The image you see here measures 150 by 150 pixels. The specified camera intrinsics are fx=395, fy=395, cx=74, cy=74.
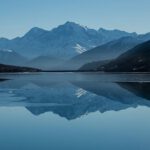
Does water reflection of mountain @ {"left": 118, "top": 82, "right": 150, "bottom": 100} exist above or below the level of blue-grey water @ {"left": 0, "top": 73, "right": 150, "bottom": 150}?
above

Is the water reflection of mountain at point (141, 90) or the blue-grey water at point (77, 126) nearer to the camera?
the blue-grey water at point (77, 126)

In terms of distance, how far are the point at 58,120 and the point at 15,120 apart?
4.87m

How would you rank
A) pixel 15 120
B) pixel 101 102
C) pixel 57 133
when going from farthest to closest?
pixel 101 102, pixel 15 120, pixel 57 133

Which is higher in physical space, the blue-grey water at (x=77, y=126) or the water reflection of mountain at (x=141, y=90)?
the water reflection of mountain at (x=141, y=90)

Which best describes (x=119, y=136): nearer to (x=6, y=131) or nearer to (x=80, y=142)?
(x=80, y=142)

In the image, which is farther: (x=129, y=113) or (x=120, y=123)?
(x=129, y=113)

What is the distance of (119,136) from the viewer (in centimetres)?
3344

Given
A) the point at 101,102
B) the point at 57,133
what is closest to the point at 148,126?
the point at 57,133

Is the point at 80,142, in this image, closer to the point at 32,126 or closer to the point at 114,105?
the point at 32,126

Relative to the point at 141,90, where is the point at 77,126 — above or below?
below

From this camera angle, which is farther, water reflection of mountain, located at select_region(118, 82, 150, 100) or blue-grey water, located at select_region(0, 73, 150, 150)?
water reflection of mountain, located at select_region(118, 82, 150, 100)

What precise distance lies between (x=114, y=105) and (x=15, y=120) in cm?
2017

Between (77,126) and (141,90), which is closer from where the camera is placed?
(77,126)

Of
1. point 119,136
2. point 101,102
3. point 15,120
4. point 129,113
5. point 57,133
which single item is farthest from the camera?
point 101,102
